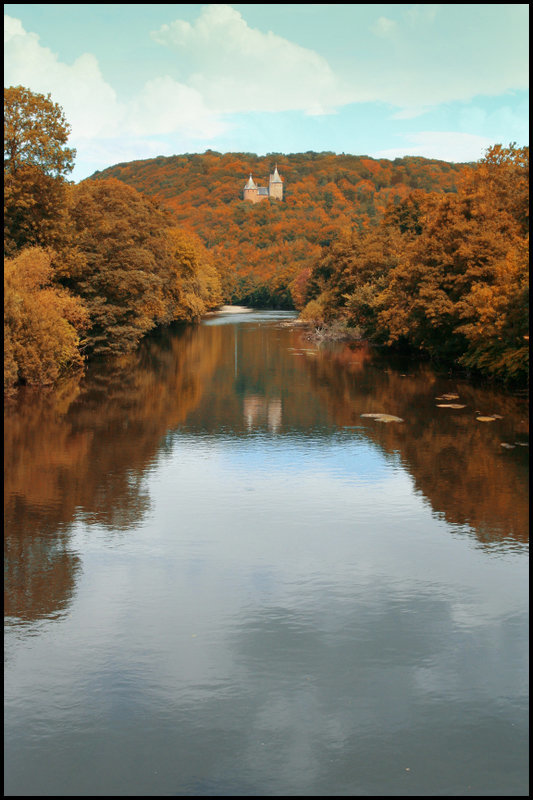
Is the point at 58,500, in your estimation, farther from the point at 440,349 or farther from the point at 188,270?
the point at 188,270

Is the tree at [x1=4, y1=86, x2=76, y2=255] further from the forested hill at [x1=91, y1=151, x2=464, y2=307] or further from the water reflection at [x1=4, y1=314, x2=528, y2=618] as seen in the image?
the forested hill at [x1=91, y1=151, x2=464, y2=307]

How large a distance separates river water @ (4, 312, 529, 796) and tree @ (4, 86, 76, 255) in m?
15.7

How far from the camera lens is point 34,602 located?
37.4 feet

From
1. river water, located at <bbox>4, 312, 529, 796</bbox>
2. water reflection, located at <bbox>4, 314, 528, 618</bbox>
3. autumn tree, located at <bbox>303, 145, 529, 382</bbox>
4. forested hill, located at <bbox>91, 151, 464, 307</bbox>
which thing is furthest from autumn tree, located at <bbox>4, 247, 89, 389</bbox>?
forested hill, located at <bbox>91, 151, 464, 307</bbox>

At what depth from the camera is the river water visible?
7.79 meters

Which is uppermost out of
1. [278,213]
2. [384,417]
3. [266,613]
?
[278,213]

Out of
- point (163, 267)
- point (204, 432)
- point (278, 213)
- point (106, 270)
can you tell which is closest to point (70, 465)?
point (204, 432)

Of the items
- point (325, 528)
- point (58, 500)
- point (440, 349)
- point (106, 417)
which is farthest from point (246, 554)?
point (440, 349)

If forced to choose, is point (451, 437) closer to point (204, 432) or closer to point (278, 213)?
point (204, 432)

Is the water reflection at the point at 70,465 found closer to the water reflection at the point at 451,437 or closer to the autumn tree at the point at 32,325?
the autumn tree at the point at 32,325

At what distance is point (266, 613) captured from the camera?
10945 millimetres

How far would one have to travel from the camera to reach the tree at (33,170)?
35469 millimetres

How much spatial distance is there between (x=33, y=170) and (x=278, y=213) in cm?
14448

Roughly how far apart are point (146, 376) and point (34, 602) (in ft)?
92.9
